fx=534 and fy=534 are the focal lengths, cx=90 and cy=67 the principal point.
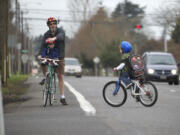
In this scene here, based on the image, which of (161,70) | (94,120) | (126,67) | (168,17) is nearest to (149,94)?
(126,67)

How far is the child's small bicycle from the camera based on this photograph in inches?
439

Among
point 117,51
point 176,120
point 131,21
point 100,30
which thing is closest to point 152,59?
point 176,120

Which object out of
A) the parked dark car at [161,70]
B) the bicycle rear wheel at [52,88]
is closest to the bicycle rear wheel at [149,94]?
the bicycle rear wheel at [52,88]

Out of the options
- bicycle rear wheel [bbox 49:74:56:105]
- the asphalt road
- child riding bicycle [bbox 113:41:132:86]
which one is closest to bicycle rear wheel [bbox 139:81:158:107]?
the asphalt road

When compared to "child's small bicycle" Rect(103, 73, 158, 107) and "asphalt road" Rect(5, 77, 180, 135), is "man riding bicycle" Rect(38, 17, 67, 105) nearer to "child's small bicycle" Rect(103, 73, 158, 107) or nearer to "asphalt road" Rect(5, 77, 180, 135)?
"asphalt road" Rect(5, 77, 180, 135)

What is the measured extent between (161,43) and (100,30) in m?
9.38

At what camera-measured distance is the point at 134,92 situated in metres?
11.2

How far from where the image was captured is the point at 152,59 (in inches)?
1059

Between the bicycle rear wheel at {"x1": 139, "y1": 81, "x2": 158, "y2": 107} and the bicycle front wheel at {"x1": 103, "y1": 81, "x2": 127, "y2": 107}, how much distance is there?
404 millimetres

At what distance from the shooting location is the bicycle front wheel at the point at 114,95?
11.3 metres

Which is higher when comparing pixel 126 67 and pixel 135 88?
pixel 126 67

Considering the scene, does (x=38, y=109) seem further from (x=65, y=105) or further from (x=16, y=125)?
(x=16, y=125)

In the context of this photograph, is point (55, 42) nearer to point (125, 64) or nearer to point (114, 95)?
point (125, 64)

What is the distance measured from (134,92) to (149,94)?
317mm
